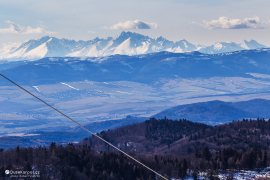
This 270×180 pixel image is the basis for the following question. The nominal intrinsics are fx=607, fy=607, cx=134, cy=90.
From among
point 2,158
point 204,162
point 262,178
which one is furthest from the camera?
point 204,162

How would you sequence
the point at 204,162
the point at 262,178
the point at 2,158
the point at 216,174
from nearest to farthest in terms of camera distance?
the point at 262,178, the point at 216,174, the point at 2,158, the point at 204,162

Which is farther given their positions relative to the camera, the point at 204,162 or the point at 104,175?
the point at 204,162

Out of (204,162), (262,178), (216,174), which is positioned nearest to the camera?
(262,178)

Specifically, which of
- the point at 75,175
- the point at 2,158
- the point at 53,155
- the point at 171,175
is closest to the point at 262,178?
the point at 171,175

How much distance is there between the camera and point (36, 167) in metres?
107

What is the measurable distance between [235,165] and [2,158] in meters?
46.0

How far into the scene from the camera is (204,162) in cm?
12562

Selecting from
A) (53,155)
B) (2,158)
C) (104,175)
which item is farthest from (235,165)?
(2,158)

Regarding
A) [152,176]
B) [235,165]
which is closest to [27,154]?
[152,176]

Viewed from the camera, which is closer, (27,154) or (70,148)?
(27,154)

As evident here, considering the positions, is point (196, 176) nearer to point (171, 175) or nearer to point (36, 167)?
point (171, 175)

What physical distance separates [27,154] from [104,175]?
1704cm

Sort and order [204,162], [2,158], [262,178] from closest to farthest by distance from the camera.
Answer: [262,178] → [2,158] → [204,162]

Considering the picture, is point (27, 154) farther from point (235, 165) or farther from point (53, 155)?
point (235, 165)
